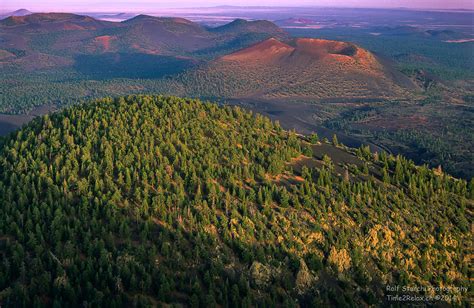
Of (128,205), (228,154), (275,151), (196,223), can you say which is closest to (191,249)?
(196,223)

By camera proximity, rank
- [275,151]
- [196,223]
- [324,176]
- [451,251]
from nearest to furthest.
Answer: [196,223] → [451,251] → [324,176] → [275,151]

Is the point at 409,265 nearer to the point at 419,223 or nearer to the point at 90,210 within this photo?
the point at 419,223

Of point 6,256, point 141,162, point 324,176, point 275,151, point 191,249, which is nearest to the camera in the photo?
point 6,256

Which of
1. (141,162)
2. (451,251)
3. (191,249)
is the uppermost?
(141,162)

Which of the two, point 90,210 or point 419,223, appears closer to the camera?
point 90,210

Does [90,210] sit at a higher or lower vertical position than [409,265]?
higher

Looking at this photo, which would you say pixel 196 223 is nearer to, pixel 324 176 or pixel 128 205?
pixel 128 205
